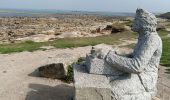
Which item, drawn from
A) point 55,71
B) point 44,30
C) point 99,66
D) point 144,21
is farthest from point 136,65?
point 44,30

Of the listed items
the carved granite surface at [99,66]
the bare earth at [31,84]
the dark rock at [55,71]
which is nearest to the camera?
the carved granite surface at [99,66]

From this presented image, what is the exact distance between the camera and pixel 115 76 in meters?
7.92

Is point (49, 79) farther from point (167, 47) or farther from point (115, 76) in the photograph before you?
point (167, 47)

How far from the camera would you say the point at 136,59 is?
24.9 feet

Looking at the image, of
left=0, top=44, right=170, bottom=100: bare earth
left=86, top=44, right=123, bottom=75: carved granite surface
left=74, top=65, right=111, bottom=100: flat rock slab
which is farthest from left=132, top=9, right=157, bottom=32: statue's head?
left=0, top=44, right=170, bottom=100: bare earth

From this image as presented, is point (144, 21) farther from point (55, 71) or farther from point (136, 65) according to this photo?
point (55, 71)

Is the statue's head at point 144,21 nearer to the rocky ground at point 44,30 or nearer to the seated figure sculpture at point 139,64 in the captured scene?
the seated figure sculpture at point 139,64

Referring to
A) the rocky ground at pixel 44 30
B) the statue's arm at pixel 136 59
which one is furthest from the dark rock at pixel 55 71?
the rocky ground at pixel 44 30

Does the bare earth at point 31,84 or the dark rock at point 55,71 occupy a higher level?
the dark rock at point 55,71

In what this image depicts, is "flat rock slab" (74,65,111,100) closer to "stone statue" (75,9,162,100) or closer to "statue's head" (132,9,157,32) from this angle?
"stone statue" (75,9,162,100)

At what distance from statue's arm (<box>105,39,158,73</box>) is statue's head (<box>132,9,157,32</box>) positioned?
12.9 inches

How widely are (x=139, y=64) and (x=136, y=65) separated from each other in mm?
61

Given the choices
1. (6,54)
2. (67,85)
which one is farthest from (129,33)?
(67,85)

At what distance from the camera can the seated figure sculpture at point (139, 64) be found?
7602mm
